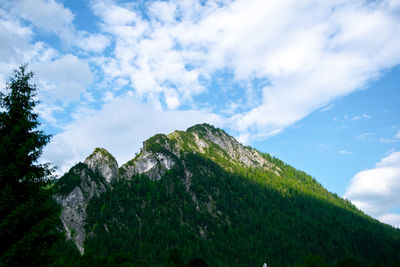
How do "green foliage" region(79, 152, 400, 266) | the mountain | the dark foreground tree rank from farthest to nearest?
1. the mountain
2. "green foliage" region(79, 152, 400, 266)
3. the dark foreground tree

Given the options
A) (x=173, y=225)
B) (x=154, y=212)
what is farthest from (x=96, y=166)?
(x=173, y=225)

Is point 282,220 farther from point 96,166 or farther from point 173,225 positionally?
point 96,166

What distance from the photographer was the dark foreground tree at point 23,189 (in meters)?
13.8

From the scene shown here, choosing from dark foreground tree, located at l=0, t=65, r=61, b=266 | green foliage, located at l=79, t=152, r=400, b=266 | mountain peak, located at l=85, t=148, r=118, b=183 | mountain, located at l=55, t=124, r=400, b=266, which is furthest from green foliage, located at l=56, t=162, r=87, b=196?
dark foreground tree, located at l=0, t=65, r=61, b=266

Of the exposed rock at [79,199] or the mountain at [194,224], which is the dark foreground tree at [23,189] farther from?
the exposed rock at [79,199]

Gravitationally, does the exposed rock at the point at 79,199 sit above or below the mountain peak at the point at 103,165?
below

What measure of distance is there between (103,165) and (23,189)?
189m

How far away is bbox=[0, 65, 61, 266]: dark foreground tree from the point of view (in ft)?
45.2

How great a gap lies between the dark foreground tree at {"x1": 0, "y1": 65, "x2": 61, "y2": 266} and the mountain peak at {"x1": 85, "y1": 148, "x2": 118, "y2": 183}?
596 ft

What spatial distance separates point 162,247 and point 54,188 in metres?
122

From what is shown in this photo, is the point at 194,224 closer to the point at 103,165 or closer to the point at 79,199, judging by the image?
the point at 79,199

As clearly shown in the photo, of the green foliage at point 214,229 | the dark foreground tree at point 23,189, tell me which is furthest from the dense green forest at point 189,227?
the dark foreground tree at point 23,189

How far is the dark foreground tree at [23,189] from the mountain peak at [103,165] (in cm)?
18172

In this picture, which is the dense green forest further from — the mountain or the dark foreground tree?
the dark foreground tree
